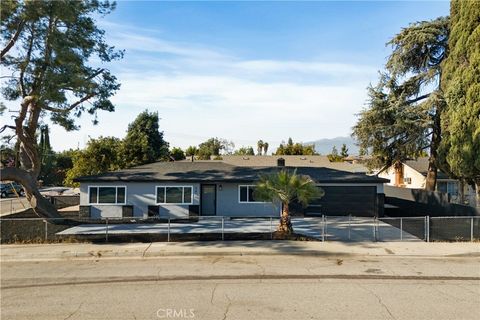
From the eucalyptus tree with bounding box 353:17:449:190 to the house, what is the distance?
757cm

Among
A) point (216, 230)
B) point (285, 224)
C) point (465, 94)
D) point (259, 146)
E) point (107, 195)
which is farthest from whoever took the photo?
point (259, 146)

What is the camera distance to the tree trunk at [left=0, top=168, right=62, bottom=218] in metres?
19.1

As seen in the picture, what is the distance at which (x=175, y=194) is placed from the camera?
2473 centimetres

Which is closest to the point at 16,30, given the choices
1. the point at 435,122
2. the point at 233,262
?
the point at 233,262

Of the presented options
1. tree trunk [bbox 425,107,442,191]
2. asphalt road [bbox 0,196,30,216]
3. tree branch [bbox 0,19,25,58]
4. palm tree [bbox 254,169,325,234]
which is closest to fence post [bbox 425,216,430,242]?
palm tree [bbox 254,169,325,234]

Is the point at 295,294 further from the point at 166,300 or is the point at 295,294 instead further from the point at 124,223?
the point at 124,223

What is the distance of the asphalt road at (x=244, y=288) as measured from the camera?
326 inches

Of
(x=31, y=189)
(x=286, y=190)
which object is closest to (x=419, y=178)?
(x=286, y=190)

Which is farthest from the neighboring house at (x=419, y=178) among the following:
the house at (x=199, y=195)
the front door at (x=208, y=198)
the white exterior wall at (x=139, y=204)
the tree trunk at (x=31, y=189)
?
the tree trunk at (x=31, y=189)

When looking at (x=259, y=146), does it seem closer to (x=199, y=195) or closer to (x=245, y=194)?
(x=245, y=194)

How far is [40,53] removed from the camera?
63.1 feet

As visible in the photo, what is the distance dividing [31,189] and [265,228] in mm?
11378

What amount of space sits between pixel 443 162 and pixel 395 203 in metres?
10.7

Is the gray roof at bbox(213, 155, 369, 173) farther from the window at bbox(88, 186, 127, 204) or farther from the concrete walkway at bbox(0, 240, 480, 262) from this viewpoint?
the concrete walkway at bbox(0, 240, 480, 262)
